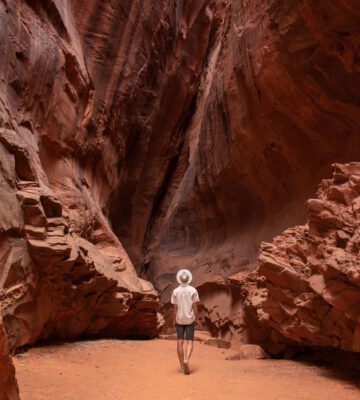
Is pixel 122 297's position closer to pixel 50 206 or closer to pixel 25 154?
pixel 50 206

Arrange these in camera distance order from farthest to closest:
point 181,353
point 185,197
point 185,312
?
point 185,197
point 185,312
point 181,353

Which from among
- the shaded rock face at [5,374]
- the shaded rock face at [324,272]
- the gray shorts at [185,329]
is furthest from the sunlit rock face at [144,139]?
the shaded rock face at [324,272]

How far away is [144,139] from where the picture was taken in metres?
15.0

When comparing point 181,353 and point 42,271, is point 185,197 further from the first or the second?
point 181,353

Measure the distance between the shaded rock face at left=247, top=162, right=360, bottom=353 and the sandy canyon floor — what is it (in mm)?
547

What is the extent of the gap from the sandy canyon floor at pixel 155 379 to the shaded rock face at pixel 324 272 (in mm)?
547

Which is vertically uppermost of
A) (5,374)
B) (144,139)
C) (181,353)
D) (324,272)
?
(144,139)

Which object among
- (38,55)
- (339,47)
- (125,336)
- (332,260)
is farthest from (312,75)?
(125,336)

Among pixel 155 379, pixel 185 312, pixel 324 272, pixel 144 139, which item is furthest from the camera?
pixel 144 139

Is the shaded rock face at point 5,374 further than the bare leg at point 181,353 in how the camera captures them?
No

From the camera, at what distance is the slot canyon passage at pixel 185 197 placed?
4.43m

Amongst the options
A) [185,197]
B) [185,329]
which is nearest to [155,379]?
[185,329]

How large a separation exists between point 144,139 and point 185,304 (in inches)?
424

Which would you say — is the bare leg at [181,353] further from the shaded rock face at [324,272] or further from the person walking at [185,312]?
the shaded rock face at [324,272]
